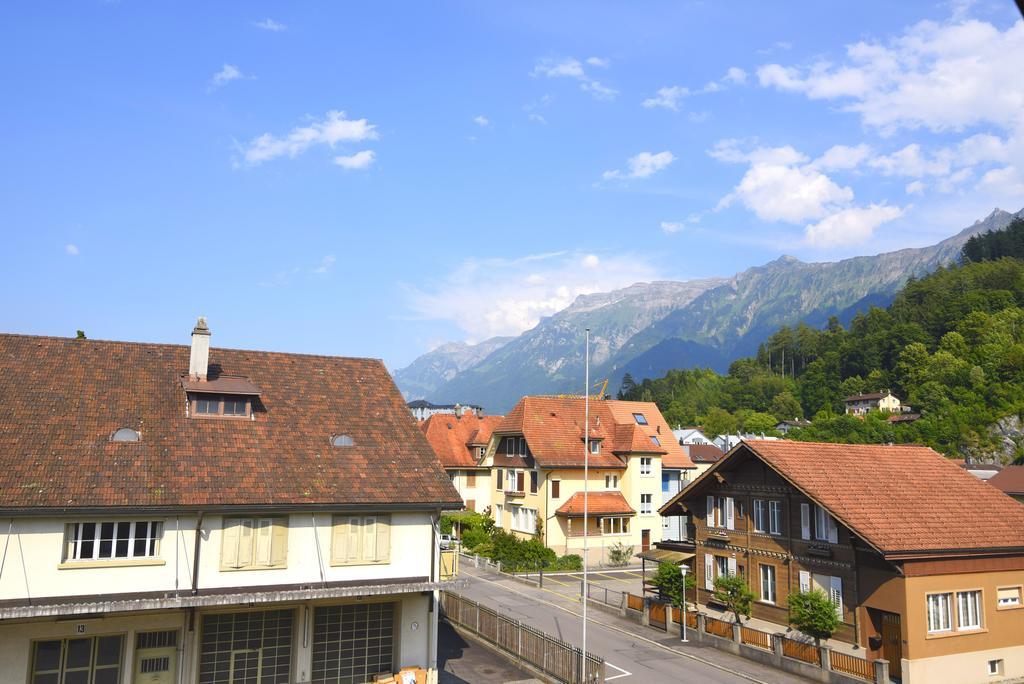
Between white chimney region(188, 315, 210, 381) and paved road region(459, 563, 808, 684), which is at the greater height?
white chimney region(188, 315, 210, 381)

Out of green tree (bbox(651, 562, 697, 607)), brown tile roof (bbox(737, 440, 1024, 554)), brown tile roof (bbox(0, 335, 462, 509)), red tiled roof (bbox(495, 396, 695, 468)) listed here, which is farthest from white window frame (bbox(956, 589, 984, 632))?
red tiled roof (bbox(495, 396, 695, 468))

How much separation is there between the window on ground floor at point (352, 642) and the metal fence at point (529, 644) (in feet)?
18.6

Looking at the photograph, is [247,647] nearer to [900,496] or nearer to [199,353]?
[199,353]

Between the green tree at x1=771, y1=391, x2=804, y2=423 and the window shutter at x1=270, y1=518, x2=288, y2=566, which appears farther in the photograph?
the green tree at x1=771, y1=391, x2=804, y2=423

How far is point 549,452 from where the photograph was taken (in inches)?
2203

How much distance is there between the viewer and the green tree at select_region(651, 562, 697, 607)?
117 feet

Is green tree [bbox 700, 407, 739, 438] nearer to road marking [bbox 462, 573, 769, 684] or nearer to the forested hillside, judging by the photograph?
the forested hillside

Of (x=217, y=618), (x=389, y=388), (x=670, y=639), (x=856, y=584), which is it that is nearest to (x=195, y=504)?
(x=217, y=618)

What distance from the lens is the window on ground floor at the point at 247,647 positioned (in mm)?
22500

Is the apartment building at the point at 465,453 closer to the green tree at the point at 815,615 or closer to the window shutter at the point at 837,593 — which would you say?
the window shutter at the point at 837,593

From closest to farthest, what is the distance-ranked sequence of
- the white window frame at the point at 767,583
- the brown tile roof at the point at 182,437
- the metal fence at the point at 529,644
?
the brown tile roof at the point at 182,437 → the metal fence at the point at 529,644 → the white window frame at the point at 767,583

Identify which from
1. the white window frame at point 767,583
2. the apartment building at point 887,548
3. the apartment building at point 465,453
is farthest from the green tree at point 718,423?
the white window frame at point 767,583

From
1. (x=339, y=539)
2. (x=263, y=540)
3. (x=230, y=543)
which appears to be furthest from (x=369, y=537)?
(x=230, y=543)

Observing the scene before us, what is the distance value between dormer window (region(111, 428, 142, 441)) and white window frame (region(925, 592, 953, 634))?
1054 inches
